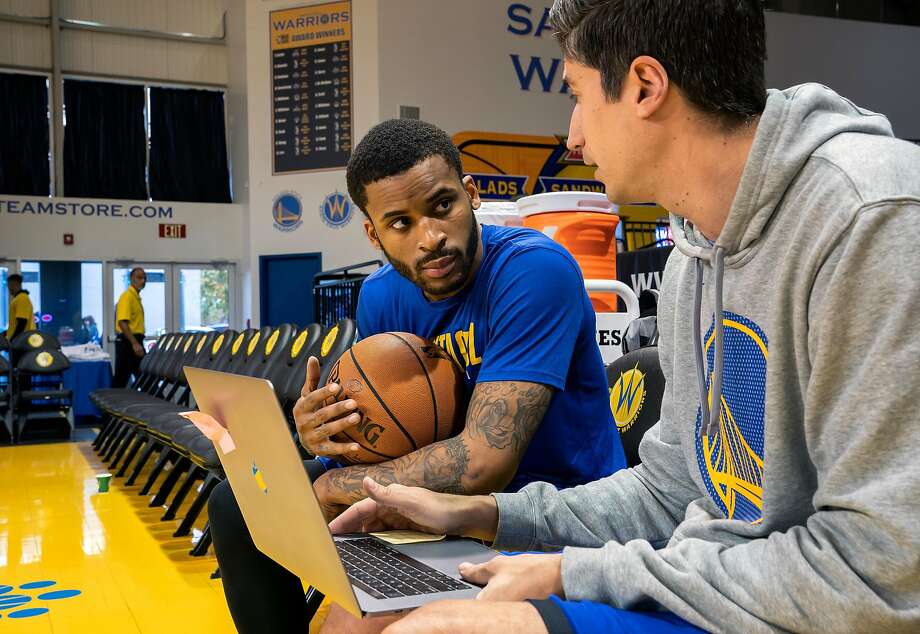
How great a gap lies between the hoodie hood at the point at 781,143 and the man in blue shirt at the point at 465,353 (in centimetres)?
76

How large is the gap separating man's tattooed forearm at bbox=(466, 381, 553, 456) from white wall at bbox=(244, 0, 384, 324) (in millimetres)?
9819

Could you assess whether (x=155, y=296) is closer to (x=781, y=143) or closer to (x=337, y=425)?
(x=337, y=425)

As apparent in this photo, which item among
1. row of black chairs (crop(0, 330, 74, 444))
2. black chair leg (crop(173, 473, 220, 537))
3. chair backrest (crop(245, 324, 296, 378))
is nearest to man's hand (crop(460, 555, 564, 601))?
black chair leg (crop(173, 473, 220, 537))

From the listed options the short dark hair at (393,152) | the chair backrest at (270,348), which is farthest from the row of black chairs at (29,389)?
the short dark hair at (393,152)

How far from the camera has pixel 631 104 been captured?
1.07m

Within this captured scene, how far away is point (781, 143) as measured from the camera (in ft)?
3.17

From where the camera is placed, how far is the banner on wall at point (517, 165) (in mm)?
11805

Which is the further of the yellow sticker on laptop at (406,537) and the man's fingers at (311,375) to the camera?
the man's fingers at (311,375)

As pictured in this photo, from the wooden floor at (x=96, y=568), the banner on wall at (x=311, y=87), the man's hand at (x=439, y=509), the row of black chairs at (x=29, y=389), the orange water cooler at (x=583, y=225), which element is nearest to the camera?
the man's hand at (x=439, y=509)

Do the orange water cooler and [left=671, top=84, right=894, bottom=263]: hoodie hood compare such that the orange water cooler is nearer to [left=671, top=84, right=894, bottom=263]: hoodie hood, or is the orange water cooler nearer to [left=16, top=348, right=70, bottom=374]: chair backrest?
[left=671, top=84, right=894, bottom=263]: hoodie hood

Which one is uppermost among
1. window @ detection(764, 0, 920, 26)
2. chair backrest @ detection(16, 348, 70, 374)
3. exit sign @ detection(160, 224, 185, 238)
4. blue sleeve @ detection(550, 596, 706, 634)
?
Result: window @ detection(764, 0, 920, 26)

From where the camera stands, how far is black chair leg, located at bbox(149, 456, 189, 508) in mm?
5258

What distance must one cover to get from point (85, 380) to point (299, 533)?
1205 centimetres

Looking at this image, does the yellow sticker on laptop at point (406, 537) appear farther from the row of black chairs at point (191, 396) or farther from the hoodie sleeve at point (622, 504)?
the row of black chairs at point (191, 396)
